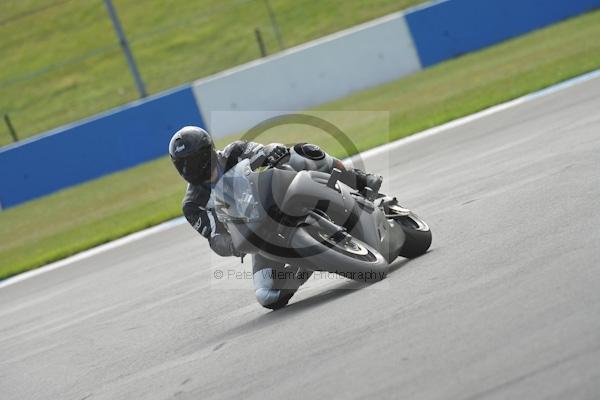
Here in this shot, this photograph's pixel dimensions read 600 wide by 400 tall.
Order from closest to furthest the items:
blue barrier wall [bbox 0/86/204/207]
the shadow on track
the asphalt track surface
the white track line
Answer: the asphalt track surface < the shadow on track < the white track line < blue barrier wall [bbox 0/86/204/207]

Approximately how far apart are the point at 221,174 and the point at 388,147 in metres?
8.40

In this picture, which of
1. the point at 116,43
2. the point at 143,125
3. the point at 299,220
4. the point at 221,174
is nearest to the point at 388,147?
the point at 143,125

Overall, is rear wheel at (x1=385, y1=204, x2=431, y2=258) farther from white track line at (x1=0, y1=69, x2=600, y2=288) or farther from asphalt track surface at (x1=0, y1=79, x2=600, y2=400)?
white track line at (x1=0, y1=69, x2=600, y2=288)

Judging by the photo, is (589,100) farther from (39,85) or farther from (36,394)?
(39,85)

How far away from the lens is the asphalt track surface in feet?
16.2

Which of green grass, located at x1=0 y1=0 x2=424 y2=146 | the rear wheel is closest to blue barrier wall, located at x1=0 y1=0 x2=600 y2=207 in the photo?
green grass, located at x1=0 y1=0 x2=424 y2=146

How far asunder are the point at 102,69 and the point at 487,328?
27296mm

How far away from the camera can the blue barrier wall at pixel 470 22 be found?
74.4 feet

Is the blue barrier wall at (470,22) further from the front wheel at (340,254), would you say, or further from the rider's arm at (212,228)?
the front wheel at (340,254)

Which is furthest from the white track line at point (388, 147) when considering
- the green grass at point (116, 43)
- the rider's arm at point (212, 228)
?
the green grass at point (116, 43)

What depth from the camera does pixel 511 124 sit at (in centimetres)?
1390

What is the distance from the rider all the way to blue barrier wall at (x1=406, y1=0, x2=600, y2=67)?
15.4 meters

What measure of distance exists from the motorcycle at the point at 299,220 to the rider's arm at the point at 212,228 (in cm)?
15

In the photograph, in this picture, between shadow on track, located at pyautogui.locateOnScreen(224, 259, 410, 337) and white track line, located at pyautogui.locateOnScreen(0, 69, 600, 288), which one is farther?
white track line, located at pyautogui.locateOnScreen(0, 69, 600, 288)
